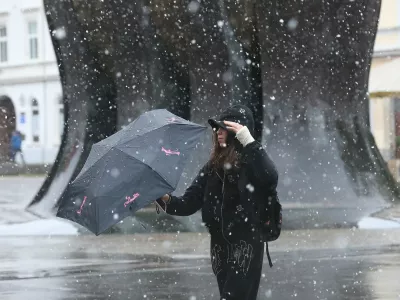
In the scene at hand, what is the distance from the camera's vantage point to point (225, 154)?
6.11 m

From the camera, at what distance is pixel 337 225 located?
13.1 metres

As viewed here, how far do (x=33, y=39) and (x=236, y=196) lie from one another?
4413cm

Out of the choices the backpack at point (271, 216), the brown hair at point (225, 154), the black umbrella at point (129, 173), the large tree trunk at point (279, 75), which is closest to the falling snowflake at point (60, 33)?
the large tree trunk at point (279, 75)

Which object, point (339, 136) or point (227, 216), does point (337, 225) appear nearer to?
point (339, 136)

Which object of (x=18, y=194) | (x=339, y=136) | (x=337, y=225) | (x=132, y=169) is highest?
(x=132, y=169)

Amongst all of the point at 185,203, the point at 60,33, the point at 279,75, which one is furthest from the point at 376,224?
the point at 185,203

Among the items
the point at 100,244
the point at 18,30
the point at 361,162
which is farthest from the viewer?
the point at 18,30

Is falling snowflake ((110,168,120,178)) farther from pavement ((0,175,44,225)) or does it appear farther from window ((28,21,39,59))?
window ((28,21,39,59))

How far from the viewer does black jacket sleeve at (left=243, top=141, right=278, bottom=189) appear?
5992mm

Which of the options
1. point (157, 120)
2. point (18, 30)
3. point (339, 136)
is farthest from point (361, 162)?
point (18, 30)

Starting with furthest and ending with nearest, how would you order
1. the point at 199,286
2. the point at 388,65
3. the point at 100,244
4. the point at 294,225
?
the point at 388,65 < the point at 294,225 < the point at 100,244 < the point at 199,286

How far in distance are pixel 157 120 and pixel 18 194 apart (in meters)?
16.6

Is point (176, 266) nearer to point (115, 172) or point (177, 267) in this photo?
point (177, 267)

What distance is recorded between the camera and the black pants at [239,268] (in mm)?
6027
